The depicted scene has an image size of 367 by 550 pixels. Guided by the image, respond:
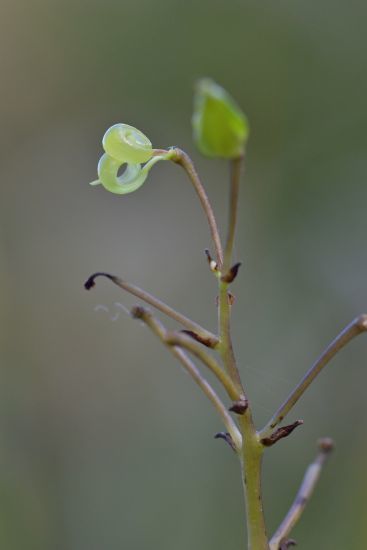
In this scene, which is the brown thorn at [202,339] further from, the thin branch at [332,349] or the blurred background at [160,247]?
the blurred background at [160,247]

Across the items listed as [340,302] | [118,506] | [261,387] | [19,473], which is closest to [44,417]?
[19,473]

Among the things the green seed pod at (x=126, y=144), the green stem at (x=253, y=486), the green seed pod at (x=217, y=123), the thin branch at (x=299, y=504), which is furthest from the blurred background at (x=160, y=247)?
the green seed pod at (x=217, y=123)

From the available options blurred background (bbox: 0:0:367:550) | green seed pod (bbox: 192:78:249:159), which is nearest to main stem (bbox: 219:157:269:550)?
green seed pod (bbox: 192:78:249:159)

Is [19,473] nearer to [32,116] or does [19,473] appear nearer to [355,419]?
[355,419]

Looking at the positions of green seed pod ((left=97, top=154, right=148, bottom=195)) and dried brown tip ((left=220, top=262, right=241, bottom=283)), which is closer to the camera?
dried brown tip ((left=220, top=262, right=241, bottom=283))

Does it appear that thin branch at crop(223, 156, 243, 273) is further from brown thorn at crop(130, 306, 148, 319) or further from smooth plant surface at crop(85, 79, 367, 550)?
brown thorn at crop(130, 306, 148, 319)

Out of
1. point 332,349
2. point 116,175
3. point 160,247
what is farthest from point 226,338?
point 160,247
